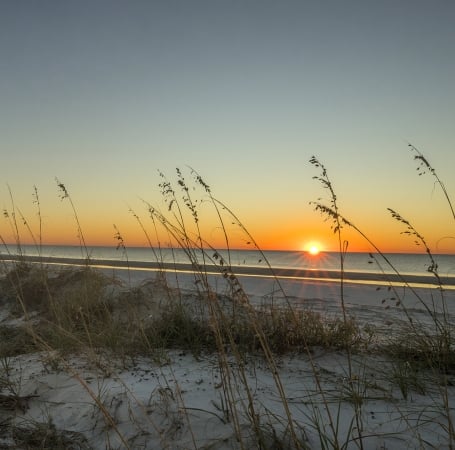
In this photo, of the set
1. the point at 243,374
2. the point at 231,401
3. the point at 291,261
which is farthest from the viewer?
the point at 291,261

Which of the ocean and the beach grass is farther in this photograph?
the ocean

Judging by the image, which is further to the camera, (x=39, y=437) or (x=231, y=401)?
(x=231, y=401)

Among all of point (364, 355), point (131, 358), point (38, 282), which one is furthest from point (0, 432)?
point (38, 282)

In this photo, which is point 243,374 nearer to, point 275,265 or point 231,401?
point 231,401

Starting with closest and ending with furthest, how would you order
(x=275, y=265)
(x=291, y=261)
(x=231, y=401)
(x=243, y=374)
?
(x=243, y=374) → (x=231, y=401) → (x=275, y=265) → (x=291, y=261)

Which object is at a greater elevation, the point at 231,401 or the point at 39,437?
the point at 231,401

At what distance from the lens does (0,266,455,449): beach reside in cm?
219

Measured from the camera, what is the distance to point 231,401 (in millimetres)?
2537

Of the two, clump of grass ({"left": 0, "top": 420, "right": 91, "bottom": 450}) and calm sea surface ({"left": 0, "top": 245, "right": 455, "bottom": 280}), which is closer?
clump of grass ({"left": 0, "top": 420, "right": 91, "bottom": 450})

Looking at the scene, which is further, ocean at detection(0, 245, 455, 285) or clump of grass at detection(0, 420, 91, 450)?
ocean at detection(0, 245, 455, 285)

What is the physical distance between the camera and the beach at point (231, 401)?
2.19 metres

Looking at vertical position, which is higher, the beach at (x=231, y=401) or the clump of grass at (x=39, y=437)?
the beach at (x=231, y=401)

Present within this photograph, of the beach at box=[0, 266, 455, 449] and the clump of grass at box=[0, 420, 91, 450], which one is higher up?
the beach at box=[0, 266, 455, 449]

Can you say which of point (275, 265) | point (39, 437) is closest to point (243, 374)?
point (39, 437)
